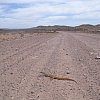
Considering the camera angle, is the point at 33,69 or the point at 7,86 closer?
the point at 7,86

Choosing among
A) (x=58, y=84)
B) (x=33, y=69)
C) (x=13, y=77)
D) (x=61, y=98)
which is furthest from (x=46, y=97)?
(x=33, y=69)

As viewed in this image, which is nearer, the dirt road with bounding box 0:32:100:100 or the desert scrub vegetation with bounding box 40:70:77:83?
the dirt road with bounding box 0:32:100:100

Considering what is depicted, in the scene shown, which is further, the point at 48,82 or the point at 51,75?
the point at 51,75

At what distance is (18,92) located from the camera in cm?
806

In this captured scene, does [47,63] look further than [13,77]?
Yes

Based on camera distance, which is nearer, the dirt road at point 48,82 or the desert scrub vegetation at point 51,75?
the dirt road at point 48,82

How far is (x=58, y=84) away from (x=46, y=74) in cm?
150

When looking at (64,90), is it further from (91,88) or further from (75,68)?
(75,68)

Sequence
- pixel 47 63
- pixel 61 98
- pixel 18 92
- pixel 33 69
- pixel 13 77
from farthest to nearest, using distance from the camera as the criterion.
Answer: pixel 47 63 → pixel 33 69 → pixel 13 77 → pixel 18 92 → pixel 61 98

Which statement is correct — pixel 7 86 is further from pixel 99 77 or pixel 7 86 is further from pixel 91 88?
pixel 99 77

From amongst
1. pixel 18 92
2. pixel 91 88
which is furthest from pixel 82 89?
pixel 18 92

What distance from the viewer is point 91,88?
8680 mm

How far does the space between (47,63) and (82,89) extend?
5181 millimetres

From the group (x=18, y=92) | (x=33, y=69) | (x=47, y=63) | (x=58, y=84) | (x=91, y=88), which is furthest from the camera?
(x=47, y=63)
